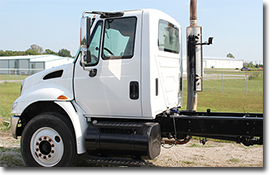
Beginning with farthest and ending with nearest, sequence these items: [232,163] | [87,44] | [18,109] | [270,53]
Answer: [232,163] < [18,109] < [270,53] < [87,44]

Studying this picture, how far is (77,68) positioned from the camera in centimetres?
484

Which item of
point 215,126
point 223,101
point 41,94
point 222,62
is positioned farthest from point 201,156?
point 222,62

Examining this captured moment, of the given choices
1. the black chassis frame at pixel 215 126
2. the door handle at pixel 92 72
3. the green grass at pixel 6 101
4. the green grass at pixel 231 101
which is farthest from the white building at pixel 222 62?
the door handle at pixel 92 72

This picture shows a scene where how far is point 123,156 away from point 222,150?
2.91 m

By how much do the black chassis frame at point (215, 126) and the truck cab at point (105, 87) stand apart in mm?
236

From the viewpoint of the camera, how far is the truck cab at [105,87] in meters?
4.42

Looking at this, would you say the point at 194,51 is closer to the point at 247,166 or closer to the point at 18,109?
the point at 247,166

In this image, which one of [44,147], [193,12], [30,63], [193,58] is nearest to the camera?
[44,147]

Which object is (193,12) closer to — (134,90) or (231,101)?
(134,90)

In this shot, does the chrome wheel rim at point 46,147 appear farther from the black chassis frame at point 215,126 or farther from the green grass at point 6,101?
the green grass at point 6,101

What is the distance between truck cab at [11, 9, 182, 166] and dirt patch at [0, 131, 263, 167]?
3.82 ft

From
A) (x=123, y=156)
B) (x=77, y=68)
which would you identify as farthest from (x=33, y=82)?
(x=123, y=156)

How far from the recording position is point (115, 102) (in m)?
4.61

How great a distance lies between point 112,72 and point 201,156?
292 centimetres
